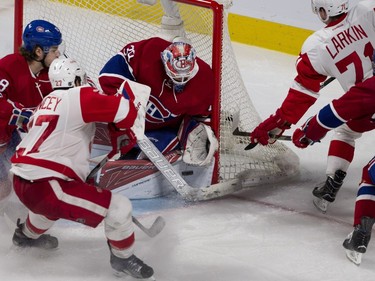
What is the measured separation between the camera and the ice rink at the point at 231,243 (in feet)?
11.0

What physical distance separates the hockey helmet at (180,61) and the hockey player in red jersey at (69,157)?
0.54 metres

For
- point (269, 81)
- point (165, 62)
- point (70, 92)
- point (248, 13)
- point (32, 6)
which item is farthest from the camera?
point (248, 13)

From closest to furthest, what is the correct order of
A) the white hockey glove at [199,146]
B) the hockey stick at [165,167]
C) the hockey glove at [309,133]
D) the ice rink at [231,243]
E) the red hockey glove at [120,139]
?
the red hockey glove at [120,139], the ice rink at [231,243], the hockey glove at [309,133], the hockey stick at [165,167], the white hockey glove at [199,146]

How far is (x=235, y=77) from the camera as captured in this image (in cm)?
415

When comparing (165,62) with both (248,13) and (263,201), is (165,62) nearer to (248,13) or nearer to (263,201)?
(263,201)

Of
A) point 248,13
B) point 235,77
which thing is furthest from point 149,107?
point 248,13

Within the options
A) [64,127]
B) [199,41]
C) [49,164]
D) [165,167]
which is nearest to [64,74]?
[64,127]

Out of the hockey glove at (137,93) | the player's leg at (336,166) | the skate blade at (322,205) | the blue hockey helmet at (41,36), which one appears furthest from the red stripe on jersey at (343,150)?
the blue hockey helmet at (41,36)

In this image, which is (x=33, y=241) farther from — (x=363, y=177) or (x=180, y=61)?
(x=363, y=177)

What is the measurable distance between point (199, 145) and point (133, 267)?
817 mm

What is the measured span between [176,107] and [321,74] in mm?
609

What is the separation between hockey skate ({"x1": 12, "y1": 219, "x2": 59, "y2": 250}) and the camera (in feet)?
11.2

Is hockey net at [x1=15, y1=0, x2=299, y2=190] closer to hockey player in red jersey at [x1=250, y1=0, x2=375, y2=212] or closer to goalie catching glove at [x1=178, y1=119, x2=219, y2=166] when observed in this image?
goalie catching glove at [x1=178, y1=119, x2=219, y2=166]

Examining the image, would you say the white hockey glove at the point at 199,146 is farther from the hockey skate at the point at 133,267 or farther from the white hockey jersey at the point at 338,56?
the hockey skate at the point at 133,267
